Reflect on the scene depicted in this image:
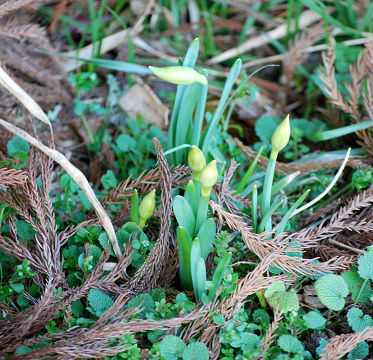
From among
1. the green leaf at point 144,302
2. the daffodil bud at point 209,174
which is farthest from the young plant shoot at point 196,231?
the green leaf at point 144,302

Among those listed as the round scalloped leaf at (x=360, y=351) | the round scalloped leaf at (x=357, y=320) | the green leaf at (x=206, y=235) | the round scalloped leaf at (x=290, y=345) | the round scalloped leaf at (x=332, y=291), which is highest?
the green leaf at (x=206, y=235)

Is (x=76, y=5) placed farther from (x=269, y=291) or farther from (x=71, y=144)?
(x=269, y=291)

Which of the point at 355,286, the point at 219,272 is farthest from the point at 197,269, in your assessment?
the point at 355,286

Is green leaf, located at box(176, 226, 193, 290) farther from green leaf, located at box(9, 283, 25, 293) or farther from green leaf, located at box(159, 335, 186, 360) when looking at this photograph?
green leaf, located at box(9, 283, 25, 293)

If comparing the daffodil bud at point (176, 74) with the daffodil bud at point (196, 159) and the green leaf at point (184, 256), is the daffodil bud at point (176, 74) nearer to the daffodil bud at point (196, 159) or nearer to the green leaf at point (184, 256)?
the daffodil bud at point (196, 159)

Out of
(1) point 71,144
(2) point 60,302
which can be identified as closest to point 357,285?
(2) point 60,302

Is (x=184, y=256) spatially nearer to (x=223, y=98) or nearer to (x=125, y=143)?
(x=223, y=98)

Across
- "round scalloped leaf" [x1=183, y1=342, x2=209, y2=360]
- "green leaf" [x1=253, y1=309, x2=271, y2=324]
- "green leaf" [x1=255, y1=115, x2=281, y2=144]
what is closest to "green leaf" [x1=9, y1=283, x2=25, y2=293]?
"round scalloped leaf" [x1=183, y1=342, x2=209, y2=360]
